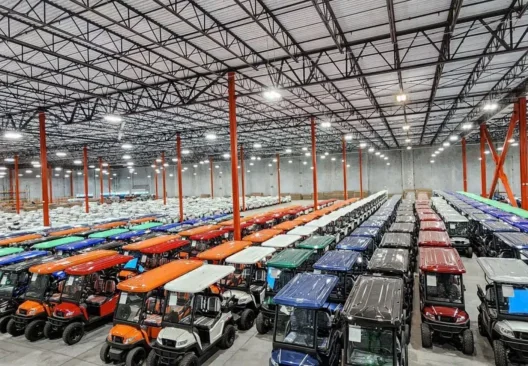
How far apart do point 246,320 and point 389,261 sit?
3.99m

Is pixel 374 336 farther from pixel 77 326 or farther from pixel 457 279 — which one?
pixel 77 326

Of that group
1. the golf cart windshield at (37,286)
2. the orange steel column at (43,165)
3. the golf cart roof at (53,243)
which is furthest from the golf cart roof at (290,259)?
the orange steel column at (43,165)

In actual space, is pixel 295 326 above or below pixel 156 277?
below

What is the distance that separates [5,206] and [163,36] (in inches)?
1760

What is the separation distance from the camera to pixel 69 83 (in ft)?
53.7

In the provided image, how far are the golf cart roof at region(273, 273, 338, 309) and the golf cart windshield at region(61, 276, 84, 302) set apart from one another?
5.45m

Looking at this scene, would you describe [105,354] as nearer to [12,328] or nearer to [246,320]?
[246,320]

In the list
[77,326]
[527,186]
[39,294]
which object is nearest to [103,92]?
[39,294]

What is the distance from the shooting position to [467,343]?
6527 millimetres

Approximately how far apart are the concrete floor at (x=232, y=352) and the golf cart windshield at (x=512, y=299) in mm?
1173

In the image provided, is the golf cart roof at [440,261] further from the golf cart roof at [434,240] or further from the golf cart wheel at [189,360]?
the golf cart wheel at [189,360]

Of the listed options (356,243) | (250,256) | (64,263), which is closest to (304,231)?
(356,243)

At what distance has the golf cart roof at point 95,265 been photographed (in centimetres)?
804

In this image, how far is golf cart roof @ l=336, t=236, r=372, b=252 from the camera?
1033 cm
